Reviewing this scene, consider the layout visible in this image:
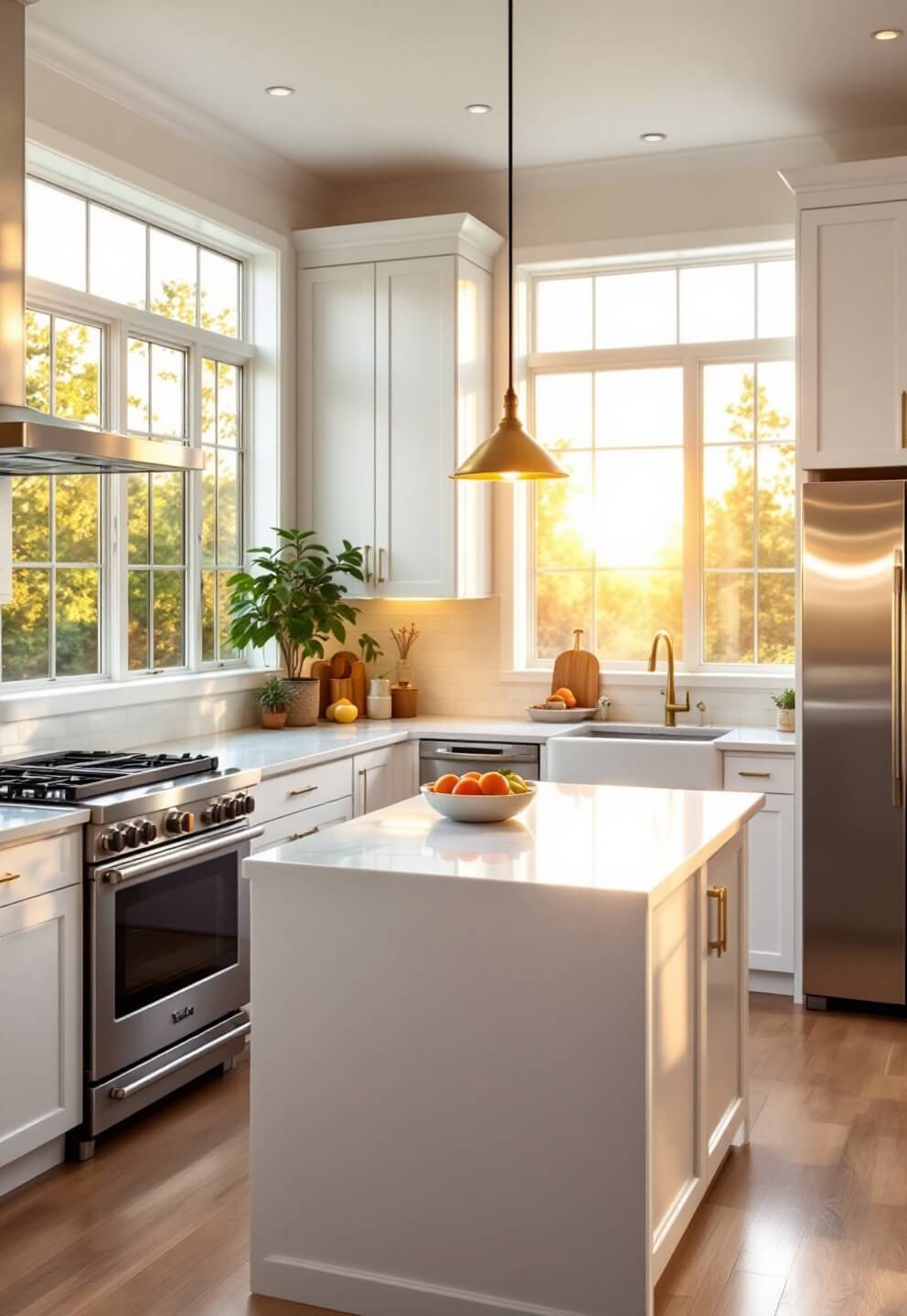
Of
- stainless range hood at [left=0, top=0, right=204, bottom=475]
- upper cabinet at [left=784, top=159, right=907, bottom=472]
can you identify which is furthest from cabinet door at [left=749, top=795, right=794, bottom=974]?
stainless range hood at [left=0, top=0, right=204, bottom=475]

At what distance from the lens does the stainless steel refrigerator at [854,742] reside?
469 centimetres

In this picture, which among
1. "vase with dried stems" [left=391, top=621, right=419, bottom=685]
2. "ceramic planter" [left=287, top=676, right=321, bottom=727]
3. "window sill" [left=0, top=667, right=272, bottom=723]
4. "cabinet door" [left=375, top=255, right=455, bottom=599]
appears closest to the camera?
"window sill" [left=0, top=667, right=272, bottom=723]

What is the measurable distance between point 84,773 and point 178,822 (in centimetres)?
30

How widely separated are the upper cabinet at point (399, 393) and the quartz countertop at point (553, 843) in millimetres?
2222

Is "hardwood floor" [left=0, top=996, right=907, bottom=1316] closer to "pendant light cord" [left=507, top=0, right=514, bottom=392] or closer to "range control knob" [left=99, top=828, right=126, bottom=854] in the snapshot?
"range control knob" [left=99, top=828, right=126, bottom=854]

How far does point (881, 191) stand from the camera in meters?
4.75

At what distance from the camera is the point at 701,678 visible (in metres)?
5.67

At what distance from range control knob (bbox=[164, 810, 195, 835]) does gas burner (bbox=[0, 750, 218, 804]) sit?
13cm

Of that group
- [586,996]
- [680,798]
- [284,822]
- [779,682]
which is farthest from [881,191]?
[586,996]

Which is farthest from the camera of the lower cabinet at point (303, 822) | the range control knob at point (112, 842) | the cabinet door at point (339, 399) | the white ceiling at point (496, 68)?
the cabinet door at point (339, 399)

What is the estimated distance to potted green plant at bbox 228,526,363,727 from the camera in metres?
5.41

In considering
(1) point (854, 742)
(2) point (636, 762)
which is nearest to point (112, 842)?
(2) point (636, 762)

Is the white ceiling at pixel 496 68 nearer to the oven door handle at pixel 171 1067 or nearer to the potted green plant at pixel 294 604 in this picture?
the potted green plant at pixel 294 604

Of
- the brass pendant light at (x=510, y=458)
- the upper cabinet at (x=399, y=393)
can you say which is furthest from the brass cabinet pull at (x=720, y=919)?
the upper cabinet at (x=399, y=393)
